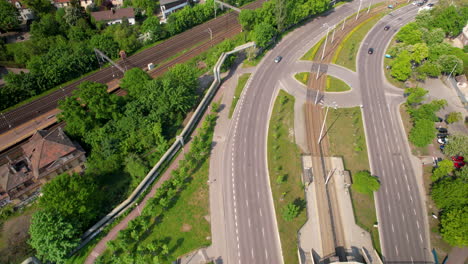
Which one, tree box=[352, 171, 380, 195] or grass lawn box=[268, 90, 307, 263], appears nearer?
grass lawn box=[268, 90, 307, 263]

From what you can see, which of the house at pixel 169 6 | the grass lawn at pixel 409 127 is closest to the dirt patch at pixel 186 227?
the grass lawn at pixel 409 127

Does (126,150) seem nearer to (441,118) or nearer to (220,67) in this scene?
(220,67)

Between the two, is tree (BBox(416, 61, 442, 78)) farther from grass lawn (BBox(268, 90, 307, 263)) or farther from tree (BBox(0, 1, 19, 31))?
tree (BBox(0, 1, 19, 31))

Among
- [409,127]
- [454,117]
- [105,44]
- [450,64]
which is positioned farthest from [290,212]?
[105,44]

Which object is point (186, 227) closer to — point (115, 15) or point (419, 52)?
point (419, 52)

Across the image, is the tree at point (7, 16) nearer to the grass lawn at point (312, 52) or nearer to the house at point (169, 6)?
the house at point (169, 6)

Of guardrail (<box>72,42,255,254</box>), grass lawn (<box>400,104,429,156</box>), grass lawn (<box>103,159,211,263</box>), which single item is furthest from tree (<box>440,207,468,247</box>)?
guardrail (<box>72,42,255,254</box>)

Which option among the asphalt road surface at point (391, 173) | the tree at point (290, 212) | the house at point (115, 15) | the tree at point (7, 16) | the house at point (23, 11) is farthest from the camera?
the house at point (23, 11)
